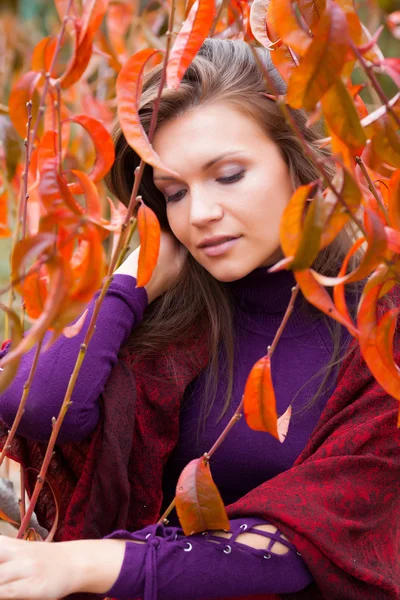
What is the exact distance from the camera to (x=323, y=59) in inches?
24.1

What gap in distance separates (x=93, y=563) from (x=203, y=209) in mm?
484

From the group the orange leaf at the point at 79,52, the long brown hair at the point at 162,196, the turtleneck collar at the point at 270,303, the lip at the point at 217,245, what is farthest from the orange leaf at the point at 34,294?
the turtleneck collar at the point at 270,303

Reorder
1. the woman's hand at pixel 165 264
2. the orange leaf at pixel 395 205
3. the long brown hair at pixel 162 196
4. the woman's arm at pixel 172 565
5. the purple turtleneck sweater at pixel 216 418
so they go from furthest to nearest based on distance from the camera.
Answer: the woman's hand at pixel 165 264 → the long brown hair at pixel 162 196 → the purple turtleneck sweater at pixel 216 418 → the woman's arm at pixel 172 565 → the orange leaf at pixel 395 205

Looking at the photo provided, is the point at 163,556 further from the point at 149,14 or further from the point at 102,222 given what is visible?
the point at 149,14

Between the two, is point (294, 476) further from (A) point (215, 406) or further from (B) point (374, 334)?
(B) point (374, 334)

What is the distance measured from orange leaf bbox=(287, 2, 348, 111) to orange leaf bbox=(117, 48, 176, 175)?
17 centimetres

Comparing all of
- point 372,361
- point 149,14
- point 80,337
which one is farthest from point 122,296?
point 149,14

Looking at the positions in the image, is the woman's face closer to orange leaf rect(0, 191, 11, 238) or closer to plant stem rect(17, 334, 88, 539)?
orange leaf rect(0, 191, 11, 238)

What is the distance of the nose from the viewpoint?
111 centimetres

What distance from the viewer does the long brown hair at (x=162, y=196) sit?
4.02ft

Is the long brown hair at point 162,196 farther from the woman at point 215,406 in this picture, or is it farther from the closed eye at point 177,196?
the closed eye at point 177,196

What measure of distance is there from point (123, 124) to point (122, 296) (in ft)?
1.76

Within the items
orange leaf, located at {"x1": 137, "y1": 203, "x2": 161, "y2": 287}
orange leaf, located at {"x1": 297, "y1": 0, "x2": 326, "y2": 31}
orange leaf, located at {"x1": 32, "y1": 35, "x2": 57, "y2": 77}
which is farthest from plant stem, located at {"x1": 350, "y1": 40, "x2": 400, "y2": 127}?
orange leaf, located at {"x1": 32, "y1": 35, "x2": 57, "y2": 77}

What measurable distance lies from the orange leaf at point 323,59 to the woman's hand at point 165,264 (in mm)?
720
